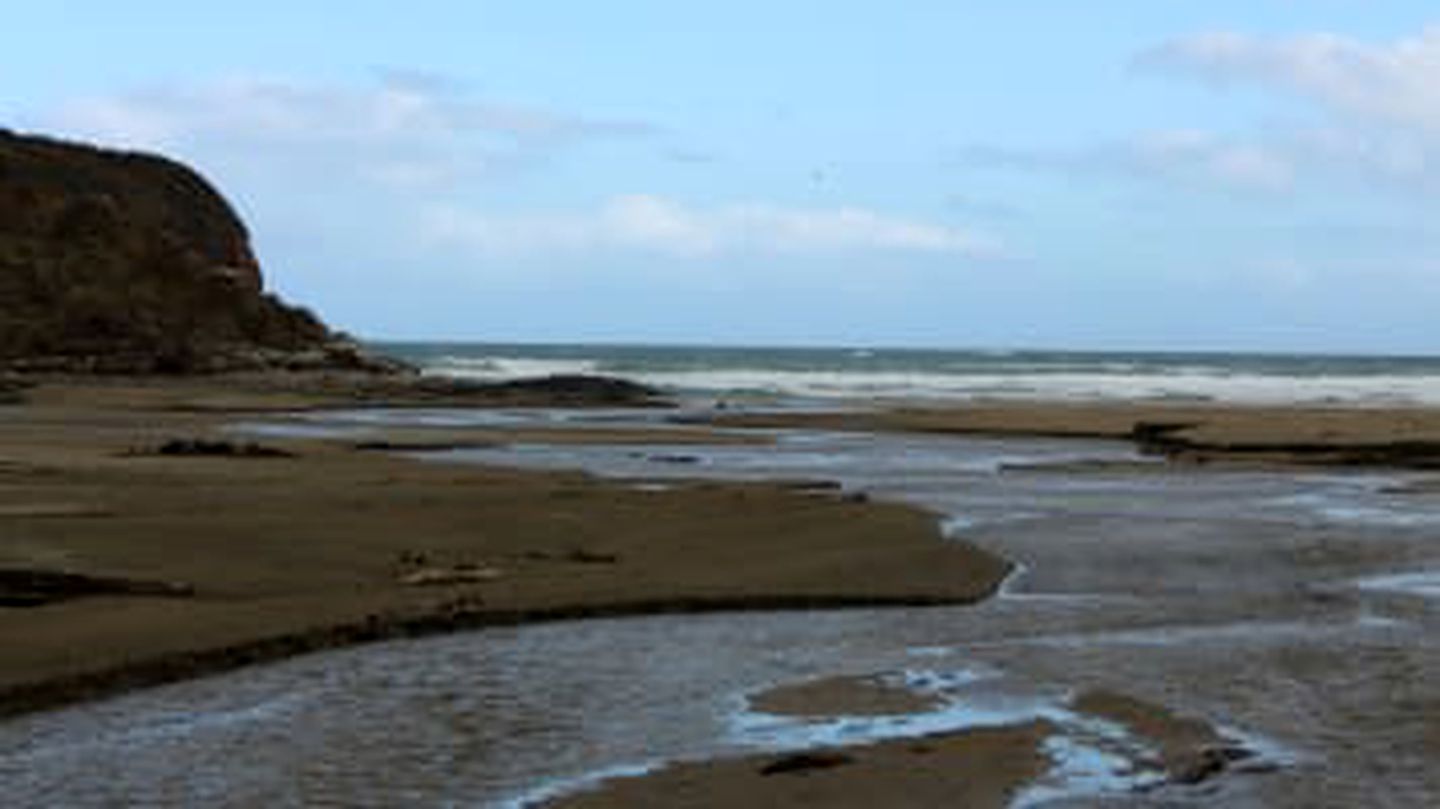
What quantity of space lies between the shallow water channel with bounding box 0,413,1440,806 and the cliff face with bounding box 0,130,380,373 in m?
52.4

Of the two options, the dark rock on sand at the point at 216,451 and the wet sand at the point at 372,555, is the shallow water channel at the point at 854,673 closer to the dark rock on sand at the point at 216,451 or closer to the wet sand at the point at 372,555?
the wet sand at the point at 372,555

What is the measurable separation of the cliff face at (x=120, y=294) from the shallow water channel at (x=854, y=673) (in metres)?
52.4

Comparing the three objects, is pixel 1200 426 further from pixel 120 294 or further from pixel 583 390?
pixel 120 294

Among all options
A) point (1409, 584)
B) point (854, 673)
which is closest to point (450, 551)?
point (854, 673)

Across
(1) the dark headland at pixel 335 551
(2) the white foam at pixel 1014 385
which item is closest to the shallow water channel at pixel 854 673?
(1) the dark headland at pixel 335 551

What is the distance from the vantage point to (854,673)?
11758 mm

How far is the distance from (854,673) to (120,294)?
63.2 meters

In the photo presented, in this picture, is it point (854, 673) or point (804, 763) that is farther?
point (854, 673)

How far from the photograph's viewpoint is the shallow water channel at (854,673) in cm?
884

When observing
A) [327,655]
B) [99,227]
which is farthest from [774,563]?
[99,227]

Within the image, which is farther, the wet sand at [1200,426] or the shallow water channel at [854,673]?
the wet sand at [1200,426]

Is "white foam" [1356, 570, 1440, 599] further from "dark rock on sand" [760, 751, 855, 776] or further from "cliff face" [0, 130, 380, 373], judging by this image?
"cliff face" [0, 130, 380, 373]

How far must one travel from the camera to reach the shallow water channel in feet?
29.0

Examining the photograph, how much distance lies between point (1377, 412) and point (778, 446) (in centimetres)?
1948
